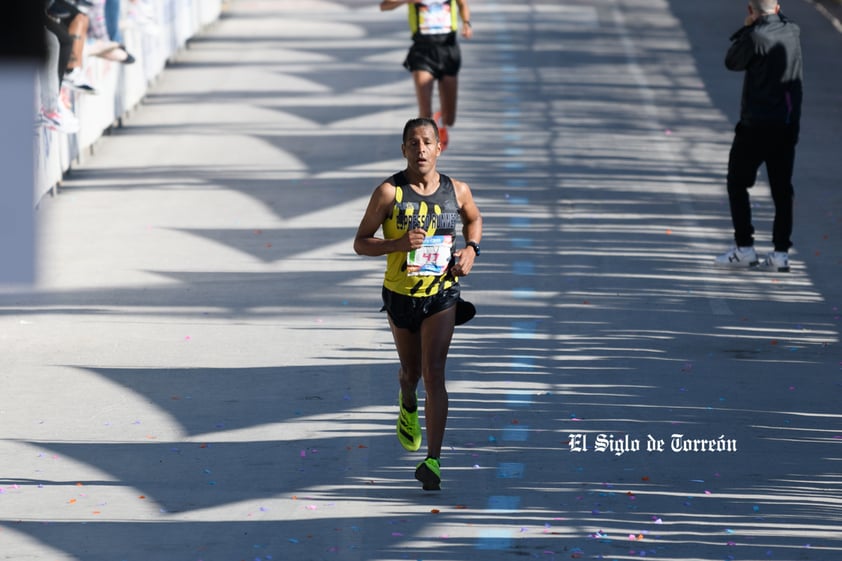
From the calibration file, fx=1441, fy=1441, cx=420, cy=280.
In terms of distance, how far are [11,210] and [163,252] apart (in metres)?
10.2

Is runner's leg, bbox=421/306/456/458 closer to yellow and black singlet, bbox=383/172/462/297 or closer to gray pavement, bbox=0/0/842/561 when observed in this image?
yellow and black singlet, bbox=383/172/462/297

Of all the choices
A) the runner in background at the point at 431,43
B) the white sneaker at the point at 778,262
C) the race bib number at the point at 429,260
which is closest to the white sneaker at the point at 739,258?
the white sneaker at the point at 778,262

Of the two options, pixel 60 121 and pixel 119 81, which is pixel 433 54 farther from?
pixel 119 81

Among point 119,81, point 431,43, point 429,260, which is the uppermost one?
point 429,260

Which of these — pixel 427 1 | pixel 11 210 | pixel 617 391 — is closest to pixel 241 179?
pixel 427 1

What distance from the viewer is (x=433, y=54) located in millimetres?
15539

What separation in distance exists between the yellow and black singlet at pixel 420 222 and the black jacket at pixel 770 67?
510 centimetres

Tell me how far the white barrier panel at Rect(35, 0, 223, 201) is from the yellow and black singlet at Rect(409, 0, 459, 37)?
376 centimetres

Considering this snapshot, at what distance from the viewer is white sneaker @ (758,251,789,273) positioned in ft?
38.6

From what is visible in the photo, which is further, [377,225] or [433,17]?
[433,17]

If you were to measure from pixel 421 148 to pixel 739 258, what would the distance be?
5.81m

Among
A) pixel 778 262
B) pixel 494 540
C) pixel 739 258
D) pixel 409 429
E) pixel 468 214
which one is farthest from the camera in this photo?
pixel 739 258

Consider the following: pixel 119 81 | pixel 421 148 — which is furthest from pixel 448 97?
pixel 421 148

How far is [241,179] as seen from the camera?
15562mm
